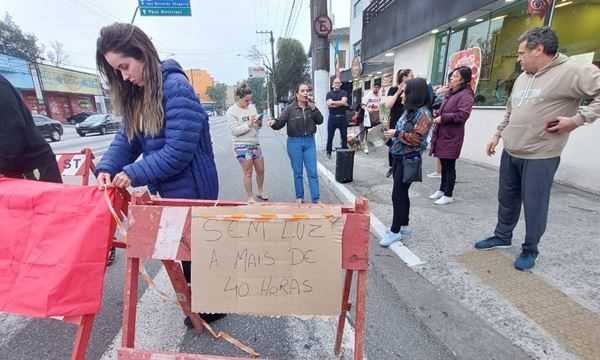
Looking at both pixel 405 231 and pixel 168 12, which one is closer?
pixel 405 231

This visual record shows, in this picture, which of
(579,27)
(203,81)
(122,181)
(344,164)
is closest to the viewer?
(122,181)

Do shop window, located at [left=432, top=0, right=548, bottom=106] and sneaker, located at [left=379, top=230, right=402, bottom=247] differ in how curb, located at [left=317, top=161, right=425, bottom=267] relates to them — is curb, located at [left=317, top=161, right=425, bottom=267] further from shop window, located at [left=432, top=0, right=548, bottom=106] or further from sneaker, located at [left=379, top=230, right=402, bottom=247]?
shop window, located at [left=432, top=0, right=548, bottom=106]

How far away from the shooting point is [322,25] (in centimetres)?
852

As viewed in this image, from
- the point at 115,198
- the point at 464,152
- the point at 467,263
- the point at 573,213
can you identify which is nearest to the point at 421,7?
the point at 464,152

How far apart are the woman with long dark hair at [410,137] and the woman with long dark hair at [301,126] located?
1.50 metres

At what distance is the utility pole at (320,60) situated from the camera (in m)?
8.62

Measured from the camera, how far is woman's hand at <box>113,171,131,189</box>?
5.09 feet

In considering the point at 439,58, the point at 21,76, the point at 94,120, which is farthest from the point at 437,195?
the point at 21,76

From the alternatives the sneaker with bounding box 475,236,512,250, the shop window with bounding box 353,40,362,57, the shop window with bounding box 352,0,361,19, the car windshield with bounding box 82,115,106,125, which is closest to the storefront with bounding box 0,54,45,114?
the car windshield with bounding box 82,115,106,125

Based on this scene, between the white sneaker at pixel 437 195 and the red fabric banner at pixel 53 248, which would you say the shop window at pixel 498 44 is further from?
the red fabric banner at pixel 53 248

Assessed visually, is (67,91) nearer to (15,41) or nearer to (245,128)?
(15,41)

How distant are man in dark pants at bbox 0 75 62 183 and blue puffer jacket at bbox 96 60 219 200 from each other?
82cm

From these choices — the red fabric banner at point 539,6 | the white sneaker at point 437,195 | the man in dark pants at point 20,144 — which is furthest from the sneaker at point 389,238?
the red fabric banner at point 539,6

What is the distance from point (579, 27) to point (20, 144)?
25.4 ft
